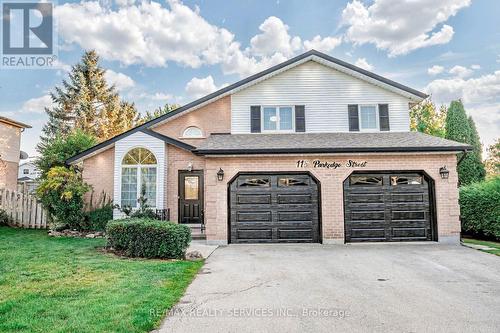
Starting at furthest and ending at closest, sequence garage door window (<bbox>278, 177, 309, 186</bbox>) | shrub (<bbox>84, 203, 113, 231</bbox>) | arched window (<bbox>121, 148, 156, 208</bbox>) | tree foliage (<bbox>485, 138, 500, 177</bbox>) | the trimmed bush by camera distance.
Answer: tree foliage (<bbox>485, 138, 500, 177</bbox>) → arched window (<bbox>121, 148, 156, 208</bbox>) → shrub (<bbox>84, 203, 113, 231</bbox>) → garage door window (<bbox>278, 177, 309, 186</bbox>) → the trimmed bush

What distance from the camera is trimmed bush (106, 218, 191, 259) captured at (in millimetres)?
7688

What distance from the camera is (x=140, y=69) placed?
31.9 metres

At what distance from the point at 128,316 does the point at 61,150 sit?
40.6 ft

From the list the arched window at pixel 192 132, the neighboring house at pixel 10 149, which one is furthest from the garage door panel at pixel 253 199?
the neighboring house at pixel 10 149

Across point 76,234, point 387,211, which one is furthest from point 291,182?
point 76,234

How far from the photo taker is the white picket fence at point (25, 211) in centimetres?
1332

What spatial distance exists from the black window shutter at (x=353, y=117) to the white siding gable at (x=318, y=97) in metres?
0.17

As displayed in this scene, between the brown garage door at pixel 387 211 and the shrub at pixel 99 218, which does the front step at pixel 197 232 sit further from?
the brown garage door at pixel 387 211

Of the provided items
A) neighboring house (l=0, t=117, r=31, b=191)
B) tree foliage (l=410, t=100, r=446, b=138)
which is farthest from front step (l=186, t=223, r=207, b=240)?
tree foliage (l=410, t=100, r=446, b=138)

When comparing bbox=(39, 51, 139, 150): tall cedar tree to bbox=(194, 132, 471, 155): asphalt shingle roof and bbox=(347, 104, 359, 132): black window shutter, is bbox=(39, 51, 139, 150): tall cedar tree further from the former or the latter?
bbox=(347, 104, 359, 132): black window shutter

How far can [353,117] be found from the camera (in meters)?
13.2

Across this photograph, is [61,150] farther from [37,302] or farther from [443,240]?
[443,240]

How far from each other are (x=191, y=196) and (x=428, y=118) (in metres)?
27.3

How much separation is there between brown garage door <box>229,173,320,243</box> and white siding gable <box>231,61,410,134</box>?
345 centimetres
